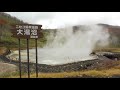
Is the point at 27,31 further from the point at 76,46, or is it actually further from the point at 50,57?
the point at 76,46

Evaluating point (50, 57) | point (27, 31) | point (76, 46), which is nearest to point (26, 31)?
point (27, 31)

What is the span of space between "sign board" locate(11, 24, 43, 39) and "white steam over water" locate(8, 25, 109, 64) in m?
0.27

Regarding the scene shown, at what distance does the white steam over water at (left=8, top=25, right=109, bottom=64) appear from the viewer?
16.8 metres

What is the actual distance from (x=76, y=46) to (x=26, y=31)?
3.44 ft

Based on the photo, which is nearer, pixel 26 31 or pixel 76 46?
pixel 26 31

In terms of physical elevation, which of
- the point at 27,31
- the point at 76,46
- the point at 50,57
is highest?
the point at 27,31

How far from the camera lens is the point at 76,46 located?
16.9 metres

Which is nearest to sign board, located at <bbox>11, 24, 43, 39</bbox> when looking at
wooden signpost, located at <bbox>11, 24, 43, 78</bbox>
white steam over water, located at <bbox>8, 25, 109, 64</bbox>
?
wooden signpost, located at <bbox>11, 24, 43, 78</bbox>

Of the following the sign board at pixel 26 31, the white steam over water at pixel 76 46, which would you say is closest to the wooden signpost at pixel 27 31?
the sign board at pixel 26 31
